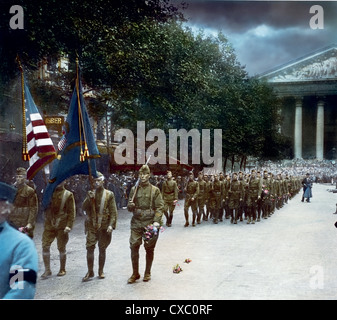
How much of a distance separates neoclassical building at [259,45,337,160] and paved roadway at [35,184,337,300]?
232 cm

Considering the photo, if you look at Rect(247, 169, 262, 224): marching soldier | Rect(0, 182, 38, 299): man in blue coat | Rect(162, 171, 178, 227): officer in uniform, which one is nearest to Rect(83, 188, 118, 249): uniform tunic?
Rect(0, 182, 38, 299): man in blue coat

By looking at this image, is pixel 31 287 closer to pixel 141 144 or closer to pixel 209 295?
pixel 209 295

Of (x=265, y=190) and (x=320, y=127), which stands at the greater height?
(x=320, y=127)

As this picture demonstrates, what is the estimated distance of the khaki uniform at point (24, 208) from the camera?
8234mm

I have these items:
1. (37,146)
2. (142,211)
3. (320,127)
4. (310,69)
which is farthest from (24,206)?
(320,127)

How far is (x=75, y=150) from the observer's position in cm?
816

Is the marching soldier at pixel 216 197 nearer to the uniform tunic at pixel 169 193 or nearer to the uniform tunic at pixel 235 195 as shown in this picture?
the uniform tunic at pixel 235 195

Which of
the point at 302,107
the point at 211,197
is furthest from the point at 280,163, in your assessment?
the point at 211,197

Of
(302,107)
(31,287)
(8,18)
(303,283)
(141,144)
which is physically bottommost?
(303,283)

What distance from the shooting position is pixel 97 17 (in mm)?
10648

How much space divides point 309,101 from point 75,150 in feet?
16.8

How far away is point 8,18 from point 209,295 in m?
6.23

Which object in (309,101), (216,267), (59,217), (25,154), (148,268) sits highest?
(309,101)

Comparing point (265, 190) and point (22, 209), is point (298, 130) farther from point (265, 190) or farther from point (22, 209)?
point (265, 190)
